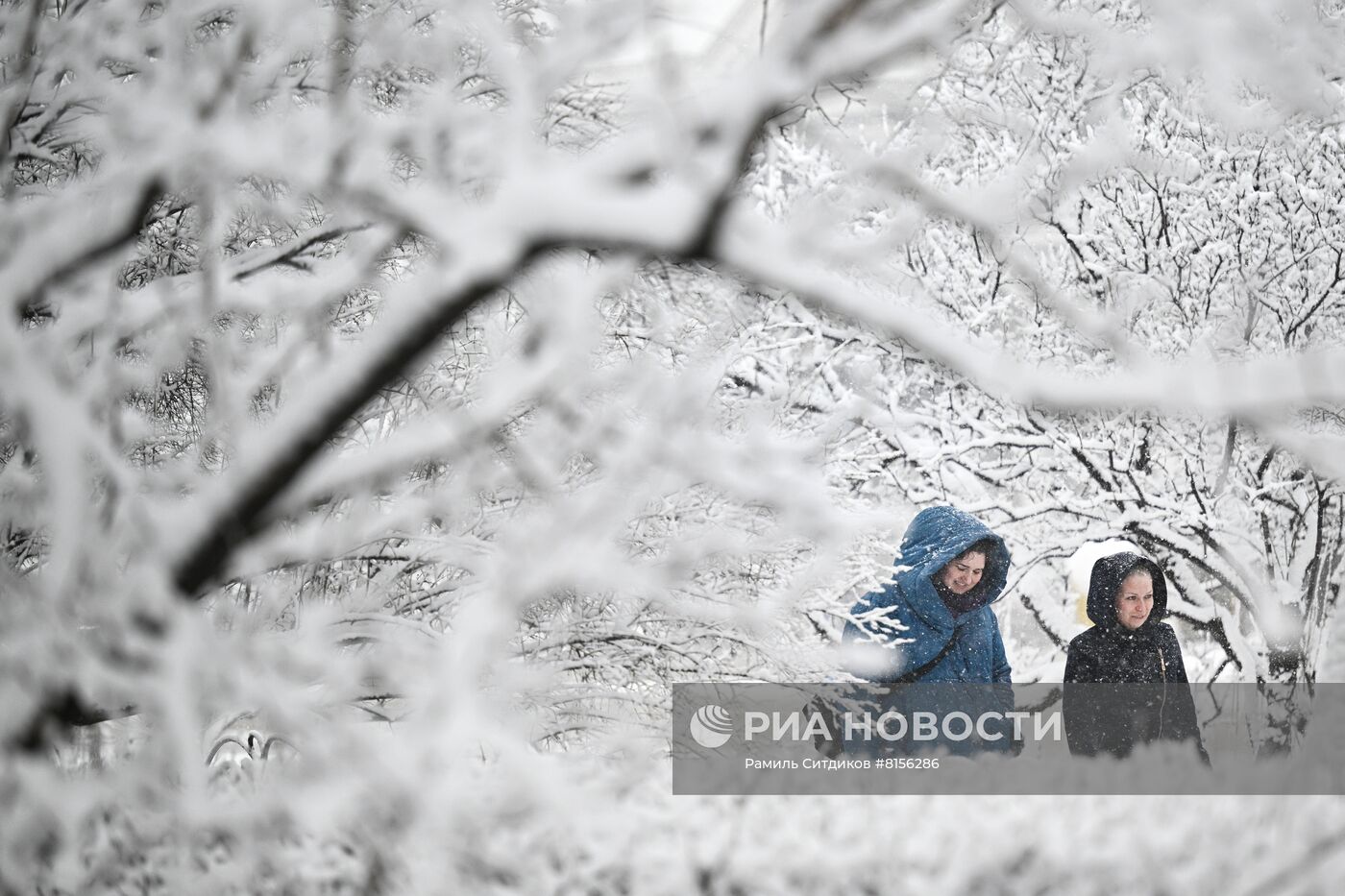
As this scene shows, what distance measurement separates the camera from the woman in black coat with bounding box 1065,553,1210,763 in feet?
15.9

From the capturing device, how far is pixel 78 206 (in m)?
2.94

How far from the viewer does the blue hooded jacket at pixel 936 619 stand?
494 cm

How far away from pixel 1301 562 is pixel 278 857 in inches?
243

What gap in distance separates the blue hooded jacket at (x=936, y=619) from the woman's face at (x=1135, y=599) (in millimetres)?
555

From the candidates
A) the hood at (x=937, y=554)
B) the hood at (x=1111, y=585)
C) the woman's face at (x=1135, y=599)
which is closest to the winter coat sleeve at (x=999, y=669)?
the hood at (x=937, y=554)

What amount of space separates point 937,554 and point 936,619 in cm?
31

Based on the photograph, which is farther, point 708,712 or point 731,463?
point 708,712

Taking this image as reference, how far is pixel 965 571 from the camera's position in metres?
4.98

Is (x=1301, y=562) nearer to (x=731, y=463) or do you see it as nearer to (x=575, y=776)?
(x=731, y=463)

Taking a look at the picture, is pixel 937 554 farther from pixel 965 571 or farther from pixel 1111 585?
pixel 1111 585

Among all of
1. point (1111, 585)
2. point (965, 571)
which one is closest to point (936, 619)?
point (965, 571)

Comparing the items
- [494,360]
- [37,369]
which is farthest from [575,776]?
[494,360]

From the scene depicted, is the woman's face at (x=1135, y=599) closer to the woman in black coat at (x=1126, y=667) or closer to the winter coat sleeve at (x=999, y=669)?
the woman in black coat at (x=1126, y=667)

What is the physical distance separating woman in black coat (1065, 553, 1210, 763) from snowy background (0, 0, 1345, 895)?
45cm
